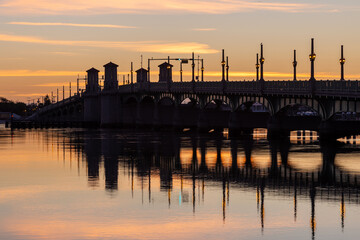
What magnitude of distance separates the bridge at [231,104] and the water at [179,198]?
2739cm

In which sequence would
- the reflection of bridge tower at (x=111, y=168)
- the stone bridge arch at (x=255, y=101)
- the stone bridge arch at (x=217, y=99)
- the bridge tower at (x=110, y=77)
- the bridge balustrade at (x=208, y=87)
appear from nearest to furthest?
1. the reflection of bridge tower at (x=111, y=168)
2. the stone bridge arch at (x=255, y=101)
3. the stone bridge arch at (x=217, y=99)
4. the bridge balustrade at (x=208, y=87)
5. the bridge tower at (x=110, y=77)

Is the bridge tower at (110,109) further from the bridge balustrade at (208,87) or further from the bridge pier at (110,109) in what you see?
the bridge balustrade at (208,87)

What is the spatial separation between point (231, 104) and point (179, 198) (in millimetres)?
82295

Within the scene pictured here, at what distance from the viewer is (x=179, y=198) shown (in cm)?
3675

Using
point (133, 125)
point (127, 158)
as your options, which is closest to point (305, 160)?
point (127, 158)

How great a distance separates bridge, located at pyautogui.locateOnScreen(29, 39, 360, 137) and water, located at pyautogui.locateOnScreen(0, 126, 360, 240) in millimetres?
27389

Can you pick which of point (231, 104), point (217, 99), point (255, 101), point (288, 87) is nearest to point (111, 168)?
point (288, 87)

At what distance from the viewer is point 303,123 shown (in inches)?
4124

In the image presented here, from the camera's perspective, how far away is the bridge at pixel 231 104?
294ft

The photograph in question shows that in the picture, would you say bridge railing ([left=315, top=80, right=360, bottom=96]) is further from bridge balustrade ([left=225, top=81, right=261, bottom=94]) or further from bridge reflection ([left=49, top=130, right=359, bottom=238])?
bridge balustrade ([left=225, top=81, right=261, bottom=94])

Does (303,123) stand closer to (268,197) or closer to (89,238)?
(268,197)

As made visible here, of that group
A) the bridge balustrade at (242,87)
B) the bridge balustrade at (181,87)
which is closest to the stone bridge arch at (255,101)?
the bridge balustrade at (242,87)

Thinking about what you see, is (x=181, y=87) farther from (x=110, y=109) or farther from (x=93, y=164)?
(x=93, y=164)

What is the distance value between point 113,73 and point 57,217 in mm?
169240
